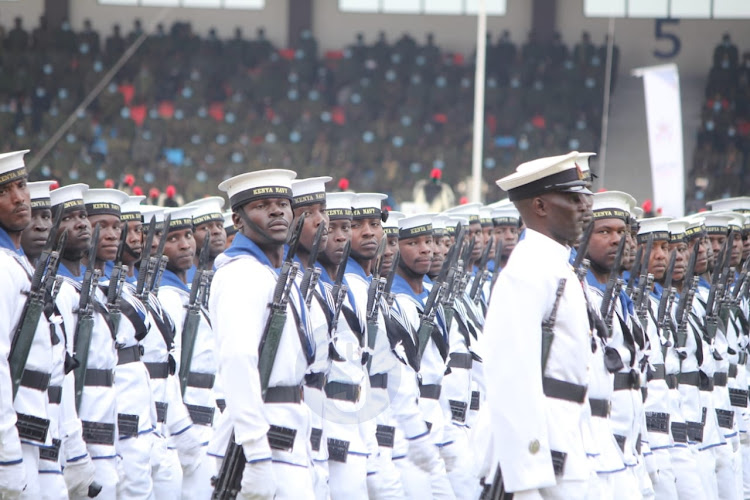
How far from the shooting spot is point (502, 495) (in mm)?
3744

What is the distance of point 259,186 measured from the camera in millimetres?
4859

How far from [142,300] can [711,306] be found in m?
3.65

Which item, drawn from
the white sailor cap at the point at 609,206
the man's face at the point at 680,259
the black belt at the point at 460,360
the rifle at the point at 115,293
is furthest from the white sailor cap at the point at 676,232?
the rifle at the point at 115,293

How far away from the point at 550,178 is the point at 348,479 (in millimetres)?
2093

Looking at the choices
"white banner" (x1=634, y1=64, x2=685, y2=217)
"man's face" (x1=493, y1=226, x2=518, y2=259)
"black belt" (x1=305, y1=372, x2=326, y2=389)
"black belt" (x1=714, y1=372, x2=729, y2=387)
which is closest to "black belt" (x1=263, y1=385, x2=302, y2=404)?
→ "black belt" (x1=305, y1=372, x2=326, y2=389)

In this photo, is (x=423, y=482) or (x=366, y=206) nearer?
(x=423, y=482)

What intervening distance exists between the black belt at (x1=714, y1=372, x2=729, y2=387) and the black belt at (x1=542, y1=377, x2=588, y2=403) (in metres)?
4.51

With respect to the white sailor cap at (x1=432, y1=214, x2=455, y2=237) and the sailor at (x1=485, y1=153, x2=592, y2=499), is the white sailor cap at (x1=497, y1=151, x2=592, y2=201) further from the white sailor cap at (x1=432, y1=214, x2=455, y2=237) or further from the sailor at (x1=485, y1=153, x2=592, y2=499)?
the white sailor cap at (x1=432, y1=214, x2=455, y2=237)

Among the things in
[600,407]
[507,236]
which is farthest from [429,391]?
[507,236]

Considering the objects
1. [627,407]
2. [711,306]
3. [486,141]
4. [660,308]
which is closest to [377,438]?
[627,407]

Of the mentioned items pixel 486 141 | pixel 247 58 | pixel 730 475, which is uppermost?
pixel 247 58

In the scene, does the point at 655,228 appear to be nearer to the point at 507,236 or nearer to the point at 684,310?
the point at 684,310

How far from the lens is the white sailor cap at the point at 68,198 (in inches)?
234

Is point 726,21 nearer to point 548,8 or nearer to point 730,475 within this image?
point 548,8
